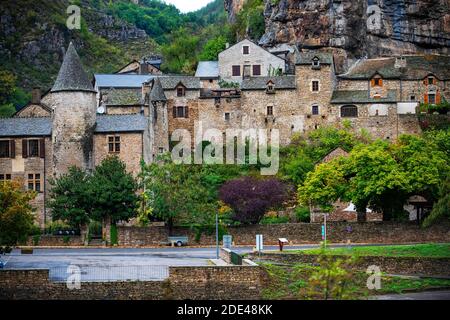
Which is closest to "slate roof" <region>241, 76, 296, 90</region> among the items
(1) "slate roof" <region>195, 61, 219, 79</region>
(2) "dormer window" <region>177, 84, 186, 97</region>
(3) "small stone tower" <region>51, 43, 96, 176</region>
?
(2) "dormer window" <region>177, 84, 186, 97</region>

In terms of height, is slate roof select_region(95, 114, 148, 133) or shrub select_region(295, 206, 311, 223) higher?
slate roof select_region(95, 114, 148, 133)

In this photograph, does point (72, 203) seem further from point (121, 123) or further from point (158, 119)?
point (158, 119)

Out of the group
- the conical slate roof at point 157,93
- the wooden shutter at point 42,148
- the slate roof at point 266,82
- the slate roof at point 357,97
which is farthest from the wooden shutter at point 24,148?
the slate roof at point 357,97

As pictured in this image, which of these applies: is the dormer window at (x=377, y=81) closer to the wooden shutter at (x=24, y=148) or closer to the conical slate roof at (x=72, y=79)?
the conical slate roof at (x=72, y=79)

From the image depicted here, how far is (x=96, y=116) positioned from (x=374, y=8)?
104ft

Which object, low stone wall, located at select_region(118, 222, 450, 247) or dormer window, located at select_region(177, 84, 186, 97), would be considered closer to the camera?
low stone wall, located at select_region(118, 222, 450, 247)

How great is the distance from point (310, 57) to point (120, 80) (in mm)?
19760

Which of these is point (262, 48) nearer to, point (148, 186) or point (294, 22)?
point (294, 22)

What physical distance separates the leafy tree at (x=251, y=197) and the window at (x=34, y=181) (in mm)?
14087

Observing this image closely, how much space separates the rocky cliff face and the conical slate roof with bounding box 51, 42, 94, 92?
26471mm

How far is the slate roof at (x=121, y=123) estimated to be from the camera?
81188 millimetres

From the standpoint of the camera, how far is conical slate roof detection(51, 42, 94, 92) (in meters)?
81.7

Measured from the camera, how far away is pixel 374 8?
10188cm

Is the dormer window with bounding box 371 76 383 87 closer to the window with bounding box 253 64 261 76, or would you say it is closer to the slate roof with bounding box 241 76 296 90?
the slate roof with bounding box 241 76 296 90
